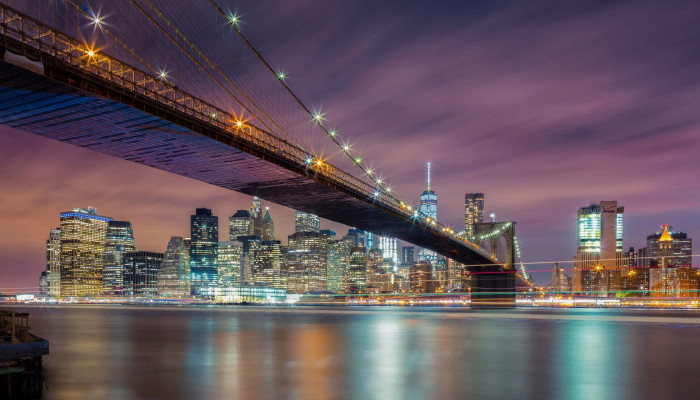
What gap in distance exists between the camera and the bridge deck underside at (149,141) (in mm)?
24970

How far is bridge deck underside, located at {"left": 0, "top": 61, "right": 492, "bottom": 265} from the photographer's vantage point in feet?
81.9

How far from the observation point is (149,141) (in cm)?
3291

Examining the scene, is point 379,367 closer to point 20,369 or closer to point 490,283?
point 20,369

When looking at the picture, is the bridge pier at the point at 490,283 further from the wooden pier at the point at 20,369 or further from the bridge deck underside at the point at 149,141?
the wooden pier at the point at 20,369

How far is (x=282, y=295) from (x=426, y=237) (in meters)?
83.2

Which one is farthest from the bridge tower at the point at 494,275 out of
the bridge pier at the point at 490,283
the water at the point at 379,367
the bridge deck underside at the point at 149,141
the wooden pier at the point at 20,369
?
the wooden pier at the point at 20,369

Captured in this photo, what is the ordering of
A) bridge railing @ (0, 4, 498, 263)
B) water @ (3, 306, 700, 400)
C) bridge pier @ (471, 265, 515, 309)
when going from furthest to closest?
bridge pier @ (471, 265, 515, 309) < bridge railing @ (0, 4, 498, 263) < water @ (3, 306, 700, 400)

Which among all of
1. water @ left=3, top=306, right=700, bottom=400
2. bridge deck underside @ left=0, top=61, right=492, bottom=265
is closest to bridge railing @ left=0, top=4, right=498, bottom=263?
bridge deck underside @ left=0, top=61, right=492, bottom=265

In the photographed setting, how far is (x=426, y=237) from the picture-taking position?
2766 inches

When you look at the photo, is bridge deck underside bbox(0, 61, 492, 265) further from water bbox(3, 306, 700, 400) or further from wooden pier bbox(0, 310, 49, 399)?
wooden pier bbox(0, 310, 49, 399)

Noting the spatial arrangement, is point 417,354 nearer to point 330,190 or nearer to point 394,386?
Result: point 394,386

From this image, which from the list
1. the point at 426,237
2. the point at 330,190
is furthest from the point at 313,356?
the point at 426,237

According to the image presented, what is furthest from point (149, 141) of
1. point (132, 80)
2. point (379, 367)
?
point (379, 367)

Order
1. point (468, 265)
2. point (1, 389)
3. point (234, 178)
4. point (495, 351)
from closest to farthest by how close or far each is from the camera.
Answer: point (1, 389)
point (495, 351)
point (234, 178)
point (468, 265)
